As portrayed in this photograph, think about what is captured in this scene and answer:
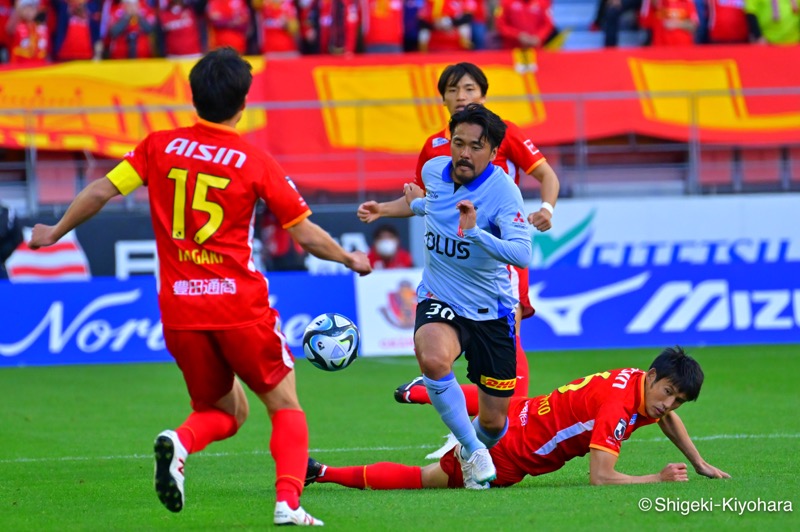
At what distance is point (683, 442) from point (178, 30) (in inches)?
562

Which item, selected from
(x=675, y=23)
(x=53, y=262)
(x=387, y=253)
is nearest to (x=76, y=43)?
(x=53, y=262)

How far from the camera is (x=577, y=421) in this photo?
726cm

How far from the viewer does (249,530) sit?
5.96m

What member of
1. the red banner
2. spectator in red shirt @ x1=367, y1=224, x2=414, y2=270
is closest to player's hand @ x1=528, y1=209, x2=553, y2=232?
spectator in red shirt @ x1=367, y1=224, x2=414, y2=270

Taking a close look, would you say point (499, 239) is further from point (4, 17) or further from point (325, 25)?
point (4, 17)

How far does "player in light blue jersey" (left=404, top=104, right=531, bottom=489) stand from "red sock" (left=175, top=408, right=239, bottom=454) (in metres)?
1.42

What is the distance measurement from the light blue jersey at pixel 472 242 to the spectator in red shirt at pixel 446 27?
43.1 feet

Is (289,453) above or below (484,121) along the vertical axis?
below

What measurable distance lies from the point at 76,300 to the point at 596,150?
A: 26.9 feet

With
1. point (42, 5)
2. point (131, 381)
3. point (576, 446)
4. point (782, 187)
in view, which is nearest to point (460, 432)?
point (576, 446)

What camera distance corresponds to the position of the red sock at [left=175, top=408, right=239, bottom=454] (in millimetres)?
5988

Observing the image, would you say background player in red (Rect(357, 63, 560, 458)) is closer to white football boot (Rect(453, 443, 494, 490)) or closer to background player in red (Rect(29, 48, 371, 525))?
white football boot (Rect(453, 443, 494, 490))

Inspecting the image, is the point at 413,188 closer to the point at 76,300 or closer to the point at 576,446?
the point at 576,446

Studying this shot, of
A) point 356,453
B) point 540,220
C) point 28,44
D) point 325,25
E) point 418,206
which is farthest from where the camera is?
point 325,25
